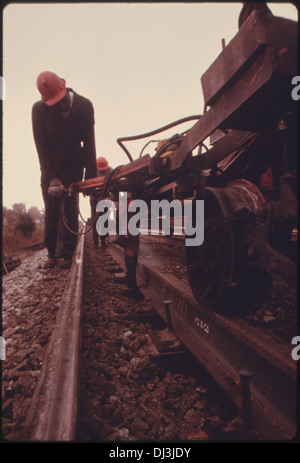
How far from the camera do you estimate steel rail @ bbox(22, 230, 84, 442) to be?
2.89ft

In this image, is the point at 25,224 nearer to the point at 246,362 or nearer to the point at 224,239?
the point at 224,239

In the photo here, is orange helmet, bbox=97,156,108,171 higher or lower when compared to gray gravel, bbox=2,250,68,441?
higher

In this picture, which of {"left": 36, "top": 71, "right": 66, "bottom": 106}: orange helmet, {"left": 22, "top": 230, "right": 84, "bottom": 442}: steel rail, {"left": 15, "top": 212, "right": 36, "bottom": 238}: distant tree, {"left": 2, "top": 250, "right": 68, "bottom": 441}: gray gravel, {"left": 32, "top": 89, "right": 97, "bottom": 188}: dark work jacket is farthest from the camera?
{"left": 15, "top": 212, "right": 36, "bottom": 238}: distant tree

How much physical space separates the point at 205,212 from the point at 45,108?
3279mm

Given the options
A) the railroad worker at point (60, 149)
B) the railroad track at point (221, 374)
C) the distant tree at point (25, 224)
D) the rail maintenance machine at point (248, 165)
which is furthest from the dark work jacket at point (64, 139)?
the distant tree at point (25, 224)

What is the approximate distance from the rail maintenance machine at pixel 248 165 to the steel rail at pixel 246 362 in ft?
0.57

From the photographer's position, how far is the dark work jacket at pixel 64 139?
4.00m

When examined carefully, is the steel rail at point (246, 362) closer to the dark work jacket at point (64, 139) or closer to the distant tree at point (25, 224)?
the dark work jacket at point (64, 139)

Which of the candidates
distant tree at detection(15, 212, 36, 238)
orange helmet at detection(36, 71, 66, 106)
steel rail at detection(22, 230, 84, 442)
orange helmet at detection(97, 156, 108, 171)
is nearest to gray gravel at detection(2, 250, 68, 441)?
steel rail at detection(22, 230, 84, 442)

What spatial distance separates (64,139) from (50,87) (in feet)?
2.42

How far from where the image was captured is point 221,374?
1.45 meters

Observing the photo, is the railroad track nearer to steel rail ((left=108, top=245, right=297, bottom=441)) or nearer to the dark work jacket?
steel rail ((left=108, top=245, right=297, bottom=441))

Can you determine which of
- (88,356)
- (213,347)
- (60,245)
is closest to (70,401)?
(88,356)
